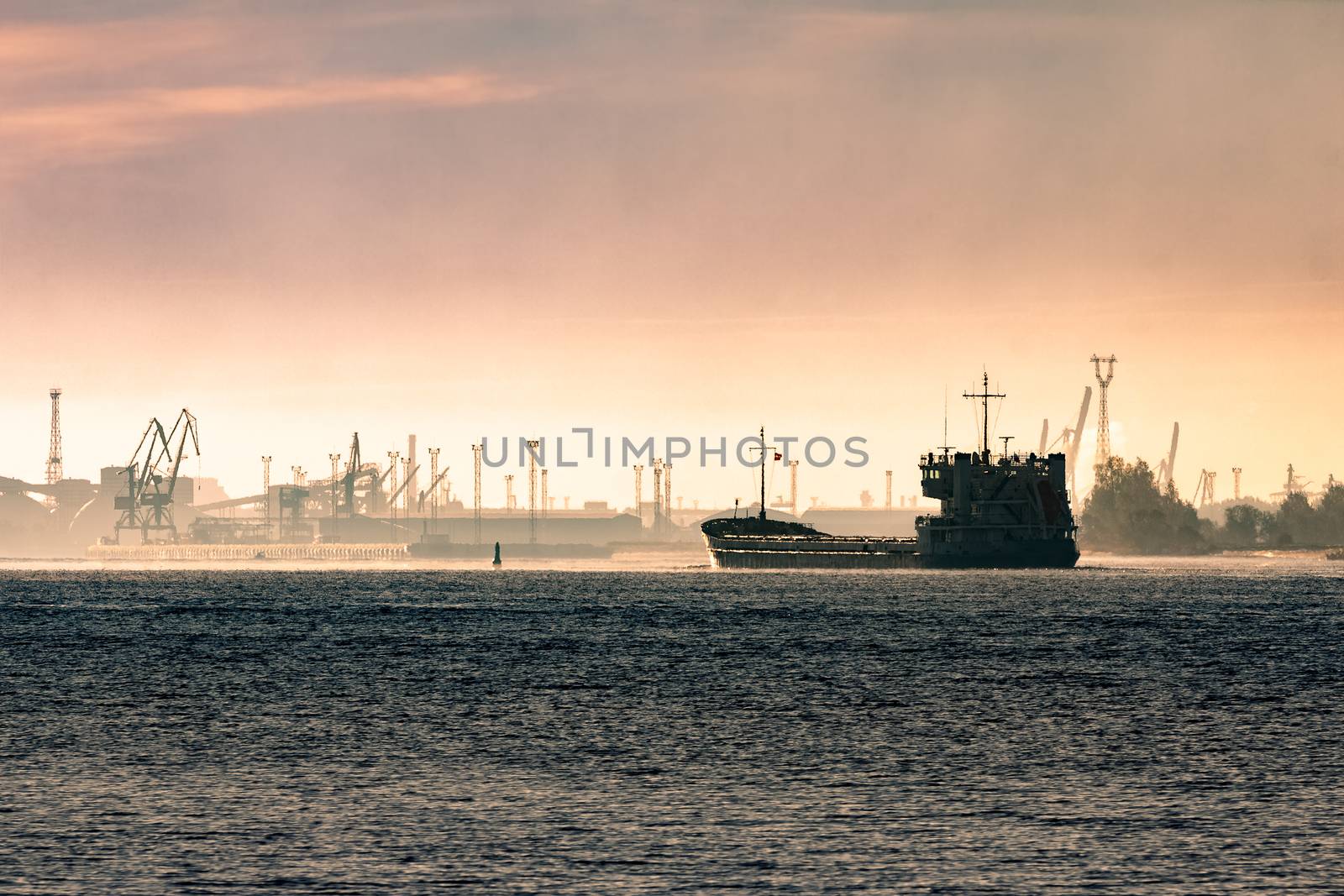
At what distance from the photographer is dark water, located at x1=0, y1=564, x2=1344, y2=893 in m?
26.2

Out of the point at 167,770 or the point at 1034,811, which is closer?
the point at 1034,811

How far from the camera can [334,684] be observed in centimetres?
6438

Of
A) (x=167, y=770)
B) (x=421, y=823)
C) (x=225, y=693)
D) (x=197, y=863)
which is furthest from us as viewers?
(x=225, y=693)

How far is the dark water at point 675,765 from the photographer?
26250mm

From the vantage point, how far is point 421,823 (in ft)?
100

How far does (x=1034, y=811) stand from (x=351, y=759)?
1695 cm

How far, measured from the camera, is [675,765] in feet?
129

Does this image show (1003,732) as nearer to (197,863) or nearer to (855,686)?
(855,686)

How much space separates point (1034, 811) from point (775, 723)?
1721cm

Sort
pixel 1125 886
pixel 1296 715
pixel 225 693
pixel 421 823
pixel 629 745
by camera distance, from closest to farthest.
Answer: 1. pixel 1125 886
2. pixel 421 823
3. pixel 629 745
4. pixel 1296 715
5. pixel 225 693

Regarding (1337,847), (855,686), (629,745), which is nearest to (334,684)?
(855,686)

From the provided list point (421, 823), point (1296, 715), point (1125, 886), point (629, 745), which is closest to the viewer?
point (1125, 886)

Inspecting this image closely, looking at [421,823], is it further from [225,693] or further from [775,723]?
[225,693]

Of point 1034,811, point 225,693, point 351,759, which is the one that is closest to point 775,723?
point 351,759
